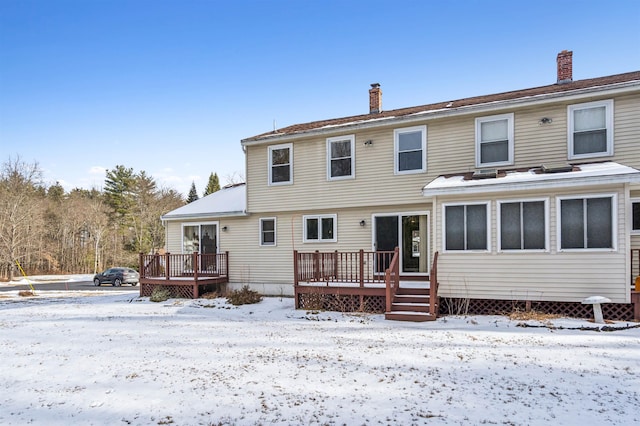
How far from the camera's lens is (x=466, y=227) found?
9.78 meters

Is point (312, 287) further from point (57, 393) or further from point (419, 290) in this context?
point (57, 393)

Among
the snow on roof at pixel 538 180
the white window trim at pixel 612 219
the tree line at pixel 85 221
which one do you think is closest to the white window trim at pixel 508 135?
the snow on roof at pixel 538 180

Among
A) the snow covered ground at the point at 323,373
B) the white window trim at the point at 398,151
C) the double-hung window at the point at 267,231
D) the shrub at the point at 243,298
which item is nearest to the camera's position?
the snow covered ground at the point at 323,373

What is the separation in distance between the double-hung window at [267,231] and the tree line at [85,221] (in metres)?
24.5

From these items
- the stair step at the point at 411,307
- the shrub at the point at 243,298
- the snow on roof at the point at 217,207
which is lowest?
the shrub at the point at 243,298

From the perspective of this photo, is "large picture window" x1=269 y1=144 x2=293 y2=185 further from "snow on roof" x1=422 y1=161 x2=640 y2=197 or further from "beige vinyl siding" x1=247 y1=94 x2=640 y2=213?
"snow on roof" x1=422 y1=161 x2=640 y2=197

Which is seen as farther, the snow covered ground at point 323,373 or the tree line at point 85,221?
the tree line at point 85,221

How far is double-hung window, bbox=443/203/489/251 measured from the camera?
9617 millimetres

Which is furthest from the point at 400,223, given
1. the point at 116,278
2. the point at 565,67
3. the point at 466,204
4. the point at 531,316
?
the point at 116,278

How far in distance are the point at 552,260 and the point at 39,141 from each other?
3585 cm

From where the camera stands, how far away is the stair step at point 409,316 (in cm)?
894

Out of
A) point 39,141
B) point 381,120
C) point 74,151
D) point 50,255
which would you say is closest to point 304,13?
point 381,120

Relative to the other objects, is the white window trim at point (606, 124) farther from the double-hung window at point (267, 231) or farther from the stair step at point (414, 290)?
the double-hung window at point (267, 231)

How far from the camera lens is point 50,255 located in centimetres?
3547
